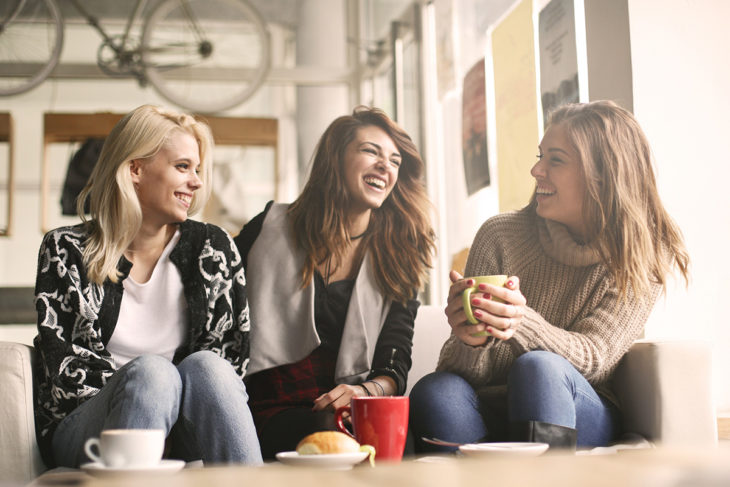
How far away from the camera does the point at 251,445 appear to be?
4.09ft

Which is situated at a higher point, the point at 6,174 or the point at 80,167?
the point at 6,174

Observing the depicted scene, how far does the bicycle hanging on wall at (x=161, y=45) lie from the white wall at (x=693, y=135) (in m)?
2.38

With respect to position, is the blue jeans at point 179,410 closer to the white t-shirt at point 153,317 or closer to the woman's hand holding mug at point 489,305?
the white t-shirt at point 153,317

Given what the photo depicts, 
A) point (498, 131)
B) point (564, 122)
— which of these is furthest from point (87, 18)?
point (564, 122)

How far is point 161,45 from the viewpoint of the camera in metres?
3.81

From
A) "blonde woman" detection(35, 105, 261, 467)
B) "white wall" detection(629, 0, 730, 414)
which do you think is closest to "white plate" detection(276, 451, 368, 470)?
"blonde woman" detection(35, 105, 261, 467)

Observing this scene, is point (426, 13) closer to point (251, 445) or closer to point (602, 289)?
point (602, 289)

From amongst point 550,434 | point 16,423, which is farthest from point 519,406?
point 16,423

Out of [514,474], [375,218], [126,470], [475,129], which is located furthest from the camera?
[475,129]

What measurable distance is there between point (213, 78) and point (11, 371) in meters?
2.85

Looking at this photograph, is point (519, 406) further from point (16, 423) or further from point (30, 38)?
point (30, 38)

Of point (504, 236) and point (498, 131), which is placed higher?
point (498, 131)

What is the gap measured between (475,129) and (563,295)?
2.31 feet

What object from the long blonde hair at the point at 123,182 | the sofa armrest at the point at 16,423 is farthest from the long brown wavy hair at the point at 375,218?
the sofa armrest at the point at 16,423
